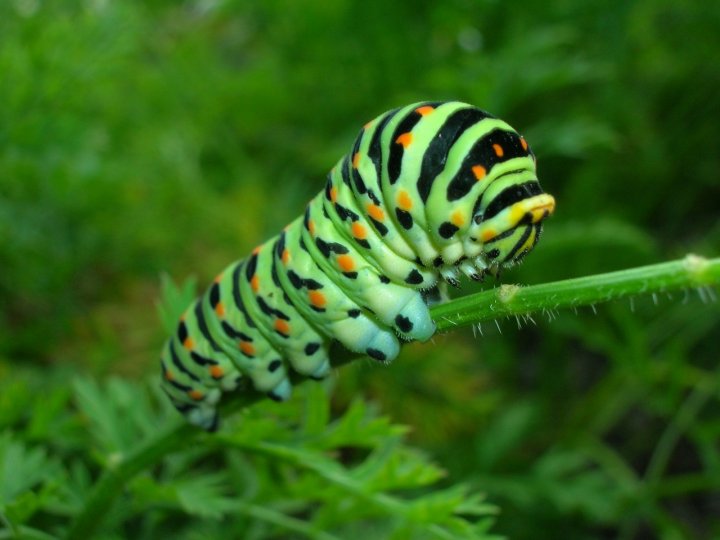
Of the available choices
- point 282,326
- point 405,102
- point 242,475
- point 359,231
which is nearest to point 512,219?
point 359,231

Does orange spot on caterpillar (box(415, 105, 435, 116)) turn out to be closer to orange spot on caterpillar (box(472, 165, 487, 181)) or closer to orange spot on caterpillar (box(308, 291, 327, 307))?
orange spot on caterpillar (box(472, 165, 487, 181))

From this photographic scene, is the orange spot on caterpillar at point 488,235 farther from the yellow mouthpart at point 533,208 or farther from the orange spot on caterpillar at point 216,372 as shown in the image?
the orange spot on caterpillar at point 216,372

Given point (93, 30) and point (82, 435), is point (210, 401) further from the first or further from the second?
point (93, 30)

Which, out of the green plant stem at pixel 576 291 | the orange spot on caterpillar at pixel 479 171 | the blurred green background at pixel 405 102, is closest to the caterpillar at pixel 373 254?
the orange spot on caterpillar at pixel 479 171

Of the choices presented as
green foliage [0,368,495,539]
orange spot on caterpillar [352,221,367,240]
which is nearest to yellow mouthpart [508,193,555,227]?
orange spot on caterpillar [352,221,367,240]

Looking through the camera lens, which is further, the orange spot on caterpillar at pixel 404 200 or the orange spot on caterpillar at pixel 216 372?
the orange spot on caterpillar at pixel 216 372

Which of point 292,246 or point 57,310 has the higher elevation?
point 57,310

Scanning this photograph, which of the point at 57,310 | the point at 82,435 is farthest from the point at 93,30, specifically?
the point at 82,435
